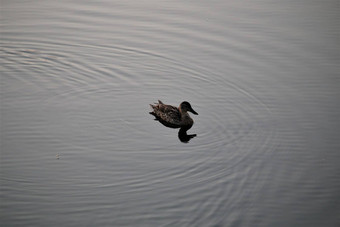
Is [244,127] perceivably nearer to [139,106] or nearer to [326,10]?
[139,106]

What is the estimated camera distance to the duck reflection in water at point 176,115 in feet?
38.4

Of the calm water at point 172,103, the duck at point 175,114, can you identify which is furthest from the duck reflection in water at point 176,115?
the calm water at point 172,103

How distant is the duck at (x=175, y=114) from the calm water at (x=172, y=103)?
0.78 ft

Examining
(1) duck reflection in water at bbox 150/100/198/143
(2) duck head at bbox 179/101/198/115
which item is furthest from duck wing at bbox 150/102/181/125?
(2) duck head at bbox 179/101/198/115

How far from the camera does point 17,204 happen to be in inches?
340

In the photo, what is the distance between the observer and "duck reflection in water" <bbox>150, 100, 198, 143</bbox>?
38.4ft

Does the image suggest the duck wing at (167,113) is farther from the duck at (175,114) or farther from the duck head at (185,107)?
the duck head at (185,107)

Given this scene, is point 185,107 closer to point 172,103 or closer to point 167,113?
point 167,113

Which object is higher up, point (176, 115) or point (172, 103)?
point (172, 103)

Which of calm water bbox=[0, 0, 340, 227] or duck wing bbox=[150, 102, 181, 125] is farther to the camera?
duck wing bbox=[150, 102, 181, 125]

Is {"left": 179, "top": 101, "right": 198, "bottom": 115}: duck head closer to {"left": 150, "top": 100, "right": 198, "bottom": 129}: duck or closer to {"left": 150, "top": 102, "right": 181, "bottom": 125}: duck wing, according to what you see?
{"left": 150, "top": 100, "right": 198, "bottom": 129}: duck

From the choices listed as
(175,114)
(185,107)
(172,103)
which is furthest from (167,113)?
(172,103)

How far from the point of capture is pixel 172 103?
1241 centimetres

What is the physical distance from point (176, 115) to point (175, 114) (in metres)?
0.03
